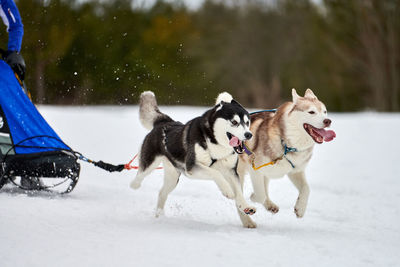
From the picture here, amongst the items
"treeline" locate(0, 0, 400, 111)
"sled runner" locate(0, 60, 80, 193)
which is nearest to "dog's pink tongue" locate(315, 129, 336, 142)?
"sled runner" locate(0, 60, 80, 193)

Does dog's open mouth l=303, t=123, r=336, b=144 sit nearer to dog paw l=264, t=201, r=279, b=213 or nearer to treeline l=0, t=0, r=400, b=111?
dog paw l=264, t=201, r=279, b=213

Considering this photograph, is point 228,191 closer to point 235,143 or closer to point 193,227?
point 235,143

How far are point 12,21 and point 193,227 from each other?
268cm

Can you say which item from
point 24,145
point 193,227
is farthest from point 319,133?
point 24,145

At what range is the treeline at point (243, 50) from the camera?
20938 millimetres

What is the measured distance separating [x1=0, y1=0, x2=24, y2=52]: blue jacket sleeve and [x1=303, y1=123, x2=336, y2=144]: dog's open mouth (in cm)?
288

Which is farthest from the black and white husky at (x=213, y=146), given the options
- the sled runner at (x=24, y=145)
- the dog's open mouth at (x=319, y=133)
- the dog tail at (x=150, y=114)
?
the sled runner at (x=24, y=145)

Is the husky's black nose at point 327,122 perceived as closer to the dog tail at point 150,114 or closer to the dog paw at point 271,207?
the dog paw at point 271,207

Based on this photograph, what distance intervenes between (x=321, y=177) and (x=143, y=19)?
21.0m

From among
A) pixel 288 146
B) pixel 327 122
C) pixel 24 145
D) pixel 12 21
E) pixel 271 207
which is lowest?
pixel 271 207

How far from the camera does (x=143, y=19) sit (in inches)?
1053

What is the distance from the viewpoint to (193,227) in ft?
12.6

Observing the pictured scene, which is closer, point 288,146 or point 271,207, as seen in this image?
point 288,146

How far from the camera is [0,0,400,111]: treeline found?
2094cm
